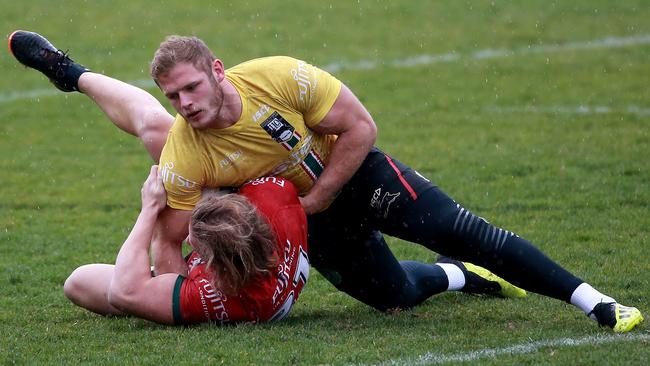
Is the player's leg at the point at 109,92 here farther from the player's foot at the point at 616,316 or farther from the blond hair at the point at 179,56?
the player's foot at the point at 616,316

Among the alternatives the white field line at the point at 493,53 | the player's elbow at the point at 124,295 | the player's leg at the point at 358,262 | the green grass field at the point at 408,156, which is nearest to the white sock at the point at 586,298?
the green grass field at the point at 408,156

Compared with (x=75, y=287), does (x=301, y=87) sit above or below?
above

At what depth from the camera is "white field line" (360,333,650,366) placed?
5293 mm

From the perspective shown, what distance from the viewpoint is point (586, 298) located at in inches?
228

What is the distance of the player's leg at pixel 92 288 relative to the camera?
6.34 meters

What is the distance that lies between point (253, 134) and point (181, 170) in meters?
0.40

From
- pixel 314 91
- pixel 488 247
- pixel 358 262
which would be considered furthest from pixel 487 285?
pixel 314 91

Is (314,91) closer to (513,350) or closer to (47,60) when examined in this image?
(513,350)

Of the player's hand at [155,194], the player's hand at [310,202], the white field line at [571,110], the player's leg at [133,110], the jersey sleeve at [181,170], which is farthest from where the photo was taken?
the white field line at [571,110]

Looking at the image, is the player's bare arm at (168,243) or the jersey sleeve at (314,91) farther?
the player's bare arm at (168,243)

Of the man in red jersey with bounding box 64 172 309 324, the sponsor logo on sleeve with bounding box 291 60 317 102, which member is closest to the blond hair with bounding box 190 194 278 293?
the man in red jersey with bounding box 64 172 309 324

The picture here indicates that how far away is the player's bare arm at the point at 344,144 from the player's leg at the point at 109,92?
1.22 m

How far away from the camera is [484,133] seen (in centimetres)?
1197

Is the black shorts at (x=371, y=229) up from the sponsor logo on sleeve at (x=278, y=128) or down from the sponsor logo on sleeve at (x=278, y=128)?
down
